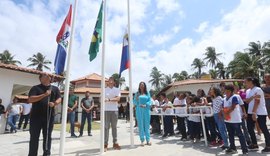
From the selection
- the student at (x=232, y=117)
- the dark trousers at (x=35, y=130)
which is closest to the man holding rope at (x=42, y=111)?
the dark trousers at (x=35, y=130)

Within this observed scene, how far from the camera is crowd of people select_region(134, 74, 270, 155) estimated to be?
5.00 metres

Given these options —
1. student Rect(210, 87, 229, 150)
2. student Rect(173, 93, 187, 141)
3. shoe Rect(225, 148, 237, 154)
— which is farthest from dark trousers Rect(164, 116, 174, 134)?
shoe Rect(225, 148, 237, 154)

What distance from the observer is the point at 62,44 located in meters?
5.32

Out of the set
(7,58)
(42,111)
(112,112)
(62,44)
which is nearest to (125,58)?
(112,112)

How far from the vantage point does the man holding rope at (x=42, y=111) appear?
4500 millimetres

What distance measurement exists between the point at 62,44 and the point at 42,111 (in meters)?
1.71

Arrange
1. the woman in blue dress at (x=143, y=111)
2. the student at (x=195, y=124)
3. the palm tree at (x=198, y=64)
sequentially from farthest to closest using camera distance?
the palm tree at (x=198, y=64) < the student at (x=195, y=124) < the woman in blue dress at (x=143, y=111)

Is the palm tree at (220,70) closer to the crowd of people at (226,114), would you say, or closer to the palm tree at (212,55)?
the palm tree at (212,55)

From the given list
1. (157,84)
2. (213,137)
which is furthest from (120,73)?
(157,84)

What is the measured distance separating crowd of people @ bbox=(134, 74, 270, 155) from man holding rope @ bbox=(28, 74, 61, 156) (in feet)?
8.71

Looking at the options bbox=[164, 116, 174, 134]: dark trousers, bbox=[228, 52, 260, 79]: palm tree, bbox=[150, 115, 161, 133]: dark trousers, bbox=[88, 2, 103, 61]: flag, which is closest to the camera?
bbox=[88, 2, 103, 61]: flag

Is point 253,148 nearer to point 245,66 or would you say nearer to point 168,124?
point 168,124

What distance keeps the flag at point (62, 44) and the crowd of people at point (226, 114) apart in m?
2.52

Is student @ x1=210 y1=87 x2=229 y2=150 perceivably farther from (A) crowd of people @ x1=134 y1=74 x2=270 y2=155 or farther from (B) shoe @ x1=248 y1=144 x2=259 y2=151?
(B) shoe @ x1=248 y1=144 x2=259 y2=151
